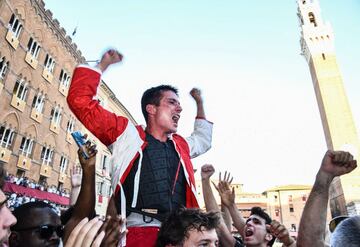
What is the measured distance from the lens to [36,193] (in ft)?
49.1

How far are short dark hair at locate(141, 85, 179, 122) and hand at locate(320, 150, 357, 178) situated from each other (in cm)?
170

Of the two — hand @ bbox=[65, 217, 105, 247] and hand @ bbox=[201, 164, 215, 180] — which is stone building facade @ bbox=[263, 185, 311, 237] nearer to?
hand @ bbox=[201, 164, 215, 180]

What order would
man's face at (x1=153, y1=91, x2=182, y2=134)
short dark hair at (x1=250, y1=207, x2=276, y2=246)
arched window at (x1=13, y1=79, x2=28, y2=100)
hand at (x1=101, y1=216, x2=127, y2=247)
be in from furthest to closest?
arched window at (x1=13, y1=79, x2=28, y2=100) < short dark hair at (x1=250, y1=207, x2=276, y2=246) < man's face at (x1=153, y1=91, x2=182, y2=134) < hand at (x1=101, y1=216, x2=127, y2=247)

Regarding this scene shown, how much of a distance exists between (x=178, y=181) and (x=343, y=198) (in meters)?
43.1

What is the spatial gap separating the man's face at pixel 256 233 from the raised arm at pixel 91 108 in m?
2.73

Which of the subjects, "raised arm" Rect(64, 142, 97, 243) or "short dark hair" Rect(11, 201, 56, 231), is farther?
"short dark hair" Rect(11, 201, 56, 231)

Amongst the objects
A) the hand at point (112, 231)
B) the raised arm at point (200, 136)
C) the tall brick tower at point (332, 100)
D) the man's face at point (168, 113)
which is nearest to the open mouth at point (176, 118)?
the man's face at point (168, 113)

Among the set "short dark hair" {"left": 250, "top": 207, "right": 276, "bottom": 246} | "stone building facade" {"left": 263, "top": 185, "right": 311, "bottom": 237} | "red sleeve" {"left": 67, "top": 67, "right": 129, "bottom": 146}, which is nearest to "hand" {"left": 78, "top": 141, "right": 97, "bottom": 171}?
"red sleeve" {"left": 67, "top": 67, "right": 129, "bottom": 146}

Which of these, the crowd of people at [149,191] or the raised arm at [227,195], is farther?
the raised arm at [227,195]

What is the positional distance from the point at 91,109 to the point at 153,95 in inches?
32.5

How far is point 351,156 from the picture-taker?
1.82 metres

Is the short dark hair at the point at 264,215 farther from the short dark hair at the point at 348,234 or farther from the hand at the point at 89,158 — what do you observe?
the hand at the point at 89,158

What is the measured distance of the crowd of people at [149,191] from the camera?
1.84 metres

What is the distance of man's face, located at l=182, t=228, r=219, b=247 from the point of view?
2127 millimetres
